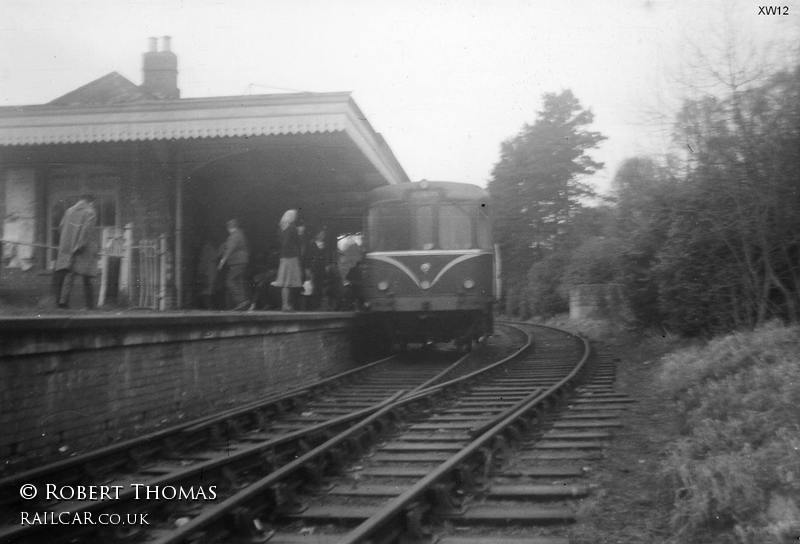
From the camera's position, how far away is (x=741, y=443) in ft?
17.9

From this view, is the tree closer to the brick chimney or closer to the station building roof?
the brick chimney

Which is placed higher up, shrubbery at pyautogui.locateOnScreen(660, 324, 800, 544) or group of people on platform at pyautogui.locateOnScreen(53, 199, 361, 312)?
group of people on platform at pyautogui.locateOnScreen(53, 199, 361, 312)

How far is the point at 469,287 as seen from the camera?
42.7ft

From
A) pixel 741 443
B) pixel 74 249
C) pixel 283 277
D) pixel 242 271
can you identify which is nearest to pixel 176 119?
pixel 242 271

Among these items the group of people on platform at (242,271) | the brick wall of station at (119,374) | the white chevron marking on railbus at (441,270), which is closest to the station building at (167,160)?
the group of people on platform at (242,271)

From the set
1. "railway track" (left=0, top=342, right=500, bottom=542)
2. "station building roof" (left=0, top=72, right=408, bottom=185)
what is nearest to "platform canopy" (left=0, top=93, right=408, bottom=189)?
"station building roof" (left=0, top=72, right=408, bottom=185)

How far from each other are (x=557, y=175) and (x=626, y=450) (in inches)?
1229

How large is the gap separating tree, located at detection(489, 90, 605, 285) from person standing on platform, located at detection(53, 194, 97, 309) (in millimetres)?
27553

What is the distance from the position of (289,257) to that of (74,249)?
12.5 feet

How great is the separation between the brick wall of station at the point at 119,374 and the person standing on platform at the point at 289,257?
85.0 inches

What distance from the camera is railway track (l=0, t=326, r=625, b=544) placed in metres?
4.32

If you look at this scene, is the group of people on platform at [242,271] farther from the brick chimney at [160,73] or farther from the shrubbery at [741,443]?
the shrubbery at [741,443]

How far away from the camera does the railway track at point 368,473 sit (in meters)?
4.32

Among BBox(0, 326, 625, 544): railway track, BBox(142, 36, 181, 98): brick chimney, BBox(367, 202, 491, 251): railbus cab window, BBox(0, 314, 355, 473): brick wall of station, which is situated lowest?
BBox(0, 326, 625, 544): railway track
